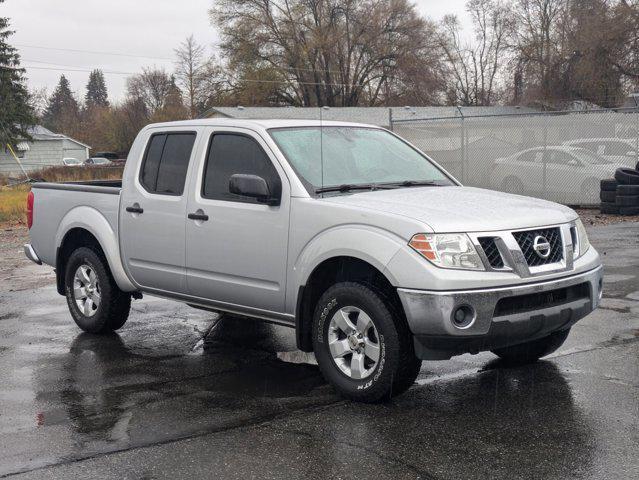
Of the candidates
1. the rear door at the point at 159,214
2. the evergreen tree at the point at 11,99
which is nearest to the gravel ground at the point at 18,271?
the rear door at the point at 159,214

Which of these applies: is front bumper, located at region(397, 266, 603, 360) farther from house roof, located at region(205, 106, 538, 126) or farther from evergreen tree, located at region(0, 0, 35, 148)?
evergreen tree, located at region(0, 0, 35, 148)

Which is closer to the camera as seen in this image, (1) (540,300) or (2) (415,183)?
(1) (540,300)

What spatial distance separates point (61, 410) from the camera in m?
5.50

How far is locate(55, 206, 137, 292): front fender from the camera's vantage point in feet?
24.2

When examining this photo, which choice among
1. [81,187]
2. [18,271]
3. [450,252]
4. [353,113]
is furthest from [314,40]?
[450,252]

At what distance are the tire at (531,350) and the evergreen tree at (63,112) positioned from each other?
4059 inches

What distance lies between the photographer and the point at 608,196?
1772cm

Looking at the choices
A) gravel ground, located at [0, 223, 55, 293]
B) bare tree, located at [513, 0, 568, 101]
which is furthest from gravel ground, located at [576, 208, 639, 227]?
bare tree, located at [513, 0, 568, 101]

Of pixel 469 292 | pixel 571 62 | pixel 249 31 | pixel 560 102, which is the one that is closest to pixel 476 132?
Answer: pixel 469 292

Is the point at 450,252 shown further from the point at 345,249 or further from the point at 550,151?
the point at 550,151

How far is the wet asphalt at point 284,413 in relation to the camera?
4.41 meters

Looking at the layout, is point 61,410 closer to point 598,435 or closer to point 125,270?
point 125,270

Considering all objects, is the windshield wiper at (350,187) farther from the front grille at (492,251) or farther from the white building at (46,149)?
the white building at (46,149)

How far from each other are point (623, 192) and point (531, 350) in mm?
12028
